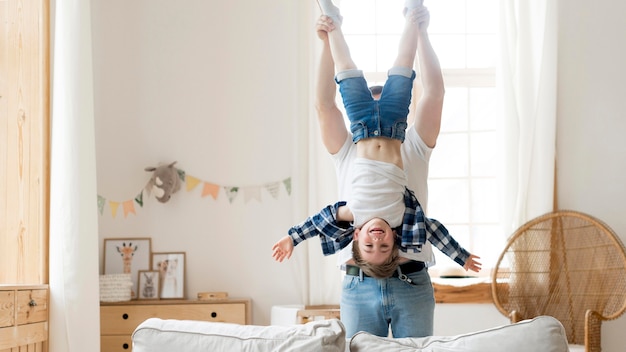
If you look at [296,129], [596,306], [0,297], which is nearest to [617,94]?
[596,306]

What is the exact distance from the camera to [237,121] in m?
4.62

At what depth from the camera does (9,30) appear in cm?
398

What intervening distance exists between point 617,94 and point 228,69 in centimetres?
223

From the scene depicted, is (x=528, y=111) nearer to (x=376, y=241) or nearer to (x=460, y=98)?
(x=460, y=98)

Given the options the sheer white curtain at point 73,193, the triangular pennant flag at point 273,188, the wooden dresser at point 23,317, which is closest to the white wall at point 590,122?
the triangular pennant flag at point 273,188

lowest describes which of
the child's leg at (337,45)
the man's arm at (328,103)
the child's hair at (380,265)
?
the child's hair at (380,265)

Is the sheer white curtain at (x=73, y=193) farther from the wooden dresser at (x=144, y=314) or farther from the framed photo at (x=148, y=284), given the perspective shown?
the framed photo at (x=148, y=284)

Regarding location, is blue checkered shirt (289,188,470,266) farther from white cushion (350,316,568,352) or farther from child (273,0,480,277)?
white cushion (350,316,568,352)

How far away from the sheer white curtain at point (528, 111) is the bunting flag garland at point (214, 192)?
127cm

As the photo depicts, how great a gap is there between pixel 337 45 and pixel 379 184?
44cm

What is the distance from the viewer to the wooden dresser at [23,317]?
3.34m

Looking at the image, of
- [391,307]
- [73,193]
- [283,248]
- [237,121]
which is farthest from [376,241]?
[237,121]

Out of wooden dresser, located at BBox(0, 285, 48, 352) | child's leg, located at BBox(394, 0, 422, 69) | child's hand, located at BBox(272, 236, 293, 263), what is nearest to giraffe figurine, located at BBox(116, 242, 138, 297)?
wooden dresser, located at BBox(0, 285, 48, 352)

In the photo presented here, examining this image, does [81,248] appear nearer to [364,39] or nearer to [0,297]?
[0,297]
